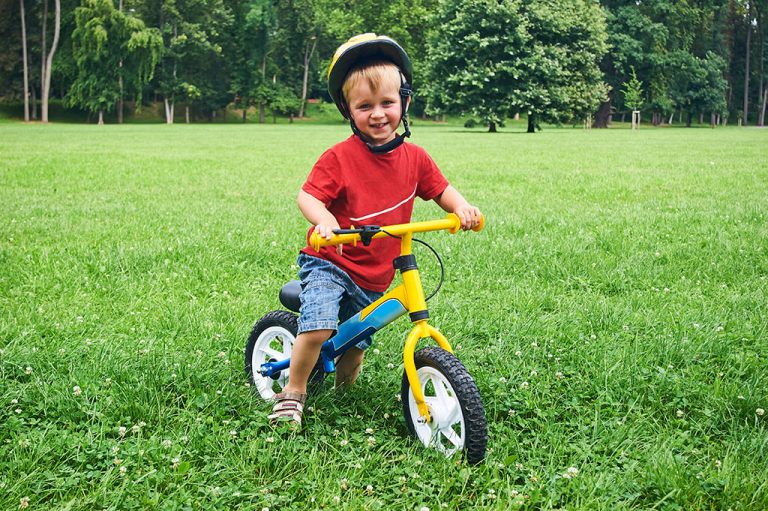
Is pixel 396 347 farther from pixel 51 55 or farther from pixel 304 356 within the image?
pixel 51 55

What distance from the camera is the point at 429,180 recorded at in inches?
134

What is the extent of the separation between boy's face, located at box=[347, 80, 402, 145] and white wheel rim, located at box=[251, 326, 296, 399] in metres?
1.14

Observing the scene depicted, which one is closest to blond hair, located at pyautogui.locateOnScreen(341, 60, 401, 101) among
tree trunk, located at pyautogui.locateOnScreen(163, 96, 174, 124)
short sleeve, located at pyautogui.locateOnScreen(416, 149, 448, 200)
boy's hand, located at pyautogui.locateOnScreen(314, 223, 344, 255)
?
short sleeve, located at pyautogui.locateOnScreen(416, 149, 448, 200)

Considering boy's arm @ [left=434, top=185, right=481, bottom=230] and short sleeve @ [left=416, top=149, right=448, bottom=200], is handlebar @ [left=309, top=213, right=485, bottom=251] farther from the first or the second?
short sleeve @ [left=416, top=149, right=448, bottom=200]

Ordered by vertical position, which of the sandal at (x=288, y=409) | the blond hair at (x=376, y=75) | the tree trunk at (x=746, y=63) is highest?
the tree trunk at (x=746, y=63)

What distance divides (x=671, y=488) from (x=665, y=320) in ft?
7.06

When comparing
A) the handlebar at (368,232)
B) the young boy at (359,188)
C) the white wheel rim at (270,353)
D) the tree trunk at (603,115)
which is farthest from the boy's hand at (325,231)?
the tree trunk at (603,115)

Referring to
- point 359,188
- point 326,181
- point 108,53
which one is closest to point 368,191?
point 359,188

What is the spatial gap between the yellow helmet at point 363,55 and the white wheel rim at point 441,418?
132cm

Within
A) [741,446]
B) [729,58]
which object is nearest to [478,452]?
[741,446]

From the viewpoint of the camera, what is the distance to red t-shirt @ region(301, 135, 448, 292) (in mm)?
3213

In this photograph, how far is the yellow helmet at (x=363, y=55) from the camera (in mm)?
3078

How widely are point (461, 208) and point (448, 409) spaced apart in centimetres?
86

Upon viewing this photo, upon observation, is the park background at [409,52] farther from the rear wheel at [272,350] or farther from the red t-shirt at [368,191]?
the red t-shirt at [368,191]
